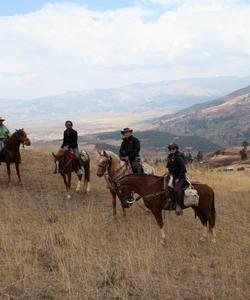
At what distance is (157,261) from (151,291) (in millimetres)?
1994

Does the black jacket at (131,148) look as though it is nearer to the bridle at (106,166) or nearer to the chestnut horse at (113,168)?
the chestnut horse at (113,168)

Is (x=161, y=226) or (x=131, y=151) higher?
(x=131, y=151)

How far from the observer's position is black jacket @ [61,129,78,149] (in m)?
18.7

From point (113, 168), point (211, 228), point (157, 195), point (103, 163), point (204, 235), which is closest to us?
point (157, 195)

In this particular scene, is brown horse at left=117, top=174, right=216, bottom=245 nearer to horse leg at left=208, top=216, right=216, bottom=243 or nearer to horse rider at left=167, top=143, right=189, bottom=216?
horse leg at left=208, top=216, right=216, bottom=243

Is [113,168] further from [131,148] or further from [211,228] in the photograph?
[211,228]

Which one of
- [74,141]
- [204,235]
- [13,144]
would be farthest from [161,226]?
[13,144]

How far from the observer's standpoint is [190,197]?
12.8 m

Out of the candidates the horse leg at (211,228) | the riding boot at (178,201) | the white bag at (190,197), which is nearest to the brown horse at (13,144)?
the riding boot at (178,201)

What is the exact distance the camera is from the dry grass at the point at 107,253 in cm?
862

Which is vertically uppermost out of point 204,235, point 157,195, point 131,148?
point 131,148

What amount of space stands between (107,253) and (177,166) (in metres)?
3.44

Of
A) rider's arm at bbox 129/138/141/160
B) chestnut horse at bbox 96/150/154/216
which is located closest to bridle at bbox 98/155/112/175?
chestnut horse at bbox 96/150/154/216

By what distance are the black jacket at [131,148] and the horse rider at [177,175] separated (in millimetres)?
3085
